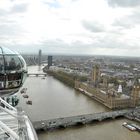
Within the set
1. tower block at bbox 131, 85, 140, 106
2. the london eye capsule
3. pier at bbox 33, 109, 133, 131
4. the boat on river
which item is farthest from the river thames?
the london eye capsule

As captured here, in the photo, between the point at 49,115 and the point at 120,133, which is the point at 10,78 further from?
the point at 49,115

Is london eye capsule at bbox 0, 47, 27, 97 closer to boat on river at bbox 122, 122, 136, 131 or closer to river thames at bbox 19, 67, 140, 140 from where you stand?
river thames at bbox 19, 67, 140, 140

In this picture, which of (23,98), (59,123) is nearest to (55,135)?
(59,123)

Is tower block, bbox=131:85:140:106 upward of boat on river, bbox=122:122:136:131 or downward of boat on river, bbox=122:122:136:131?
upward

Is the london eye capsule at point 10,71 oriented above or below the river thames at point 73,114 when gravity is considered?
above

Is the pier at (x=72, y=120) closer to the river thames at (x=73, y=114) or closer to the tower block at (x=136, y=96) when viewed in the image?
the river thames at (x=73, y=114)

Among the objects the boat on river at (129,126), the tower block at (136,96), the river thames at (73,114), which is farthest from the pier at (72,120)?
the tower block at (136,96)

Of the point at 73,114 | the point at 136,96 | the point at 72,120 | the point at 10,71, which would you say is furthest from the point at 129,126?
the point at 10,71

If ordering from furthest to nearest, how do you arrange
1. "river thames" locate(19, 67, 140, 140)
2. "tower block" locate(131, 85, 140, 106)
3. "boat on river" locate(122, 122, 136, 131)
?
"tower block" locate(131, 85, 140, 106)
"boat on river" locate(122, 122, 136, 131)
"river thames" locate(19, 67, 140, 140)

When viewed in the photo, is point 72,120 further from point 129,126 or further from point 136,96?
point 136,96
